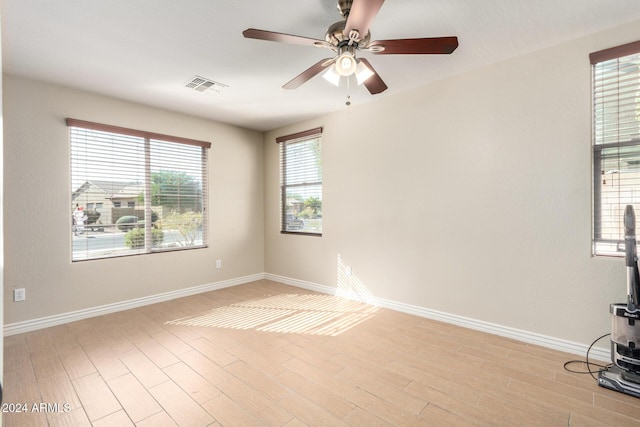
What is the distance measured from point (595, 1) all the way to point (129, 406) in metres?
4.06

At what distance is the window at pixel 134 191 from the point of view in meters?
3.61

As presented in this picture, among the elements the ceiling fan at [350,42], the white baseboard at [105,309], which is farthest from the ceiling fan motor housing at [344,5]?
the white baseboard at [105,309]

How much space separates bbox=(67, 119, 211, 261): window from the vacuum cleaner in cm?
441

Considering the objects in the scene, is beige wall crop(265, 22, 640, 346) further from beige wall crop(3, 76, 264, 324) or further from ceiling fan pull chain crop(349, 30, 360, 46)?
beige wall crop(3, 76, 264, 324)

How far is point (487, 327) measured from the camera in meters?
3.14

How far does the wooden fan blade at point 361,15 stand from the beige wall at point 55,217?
3.14m

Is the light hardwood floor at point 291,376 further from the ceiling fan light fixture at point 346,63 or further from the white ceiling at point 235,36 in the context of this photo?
the white ceiling at point 235,36

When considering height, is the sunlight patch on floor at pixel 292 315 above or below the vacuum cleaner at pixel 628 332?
below

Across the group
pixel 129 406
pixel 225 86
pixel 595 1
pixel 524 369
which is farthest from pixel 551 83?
pixel 129 406

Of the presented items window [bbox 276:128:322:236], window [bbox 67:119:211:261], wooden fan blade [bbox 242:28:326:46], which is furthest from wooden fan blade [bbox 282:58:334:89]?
window [bbox 67:119:211:261]

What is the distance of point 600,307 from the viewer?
2609mm

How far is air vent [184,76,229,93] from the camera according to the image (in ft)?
10.9

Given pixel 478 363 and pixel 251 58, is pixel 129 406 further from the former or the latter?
pixel 251 58

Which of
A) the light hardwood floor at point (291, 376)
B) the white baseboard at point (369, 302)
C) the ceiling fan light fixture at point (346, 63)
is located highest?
the ceiling fan light fixture at point (346, 63)
